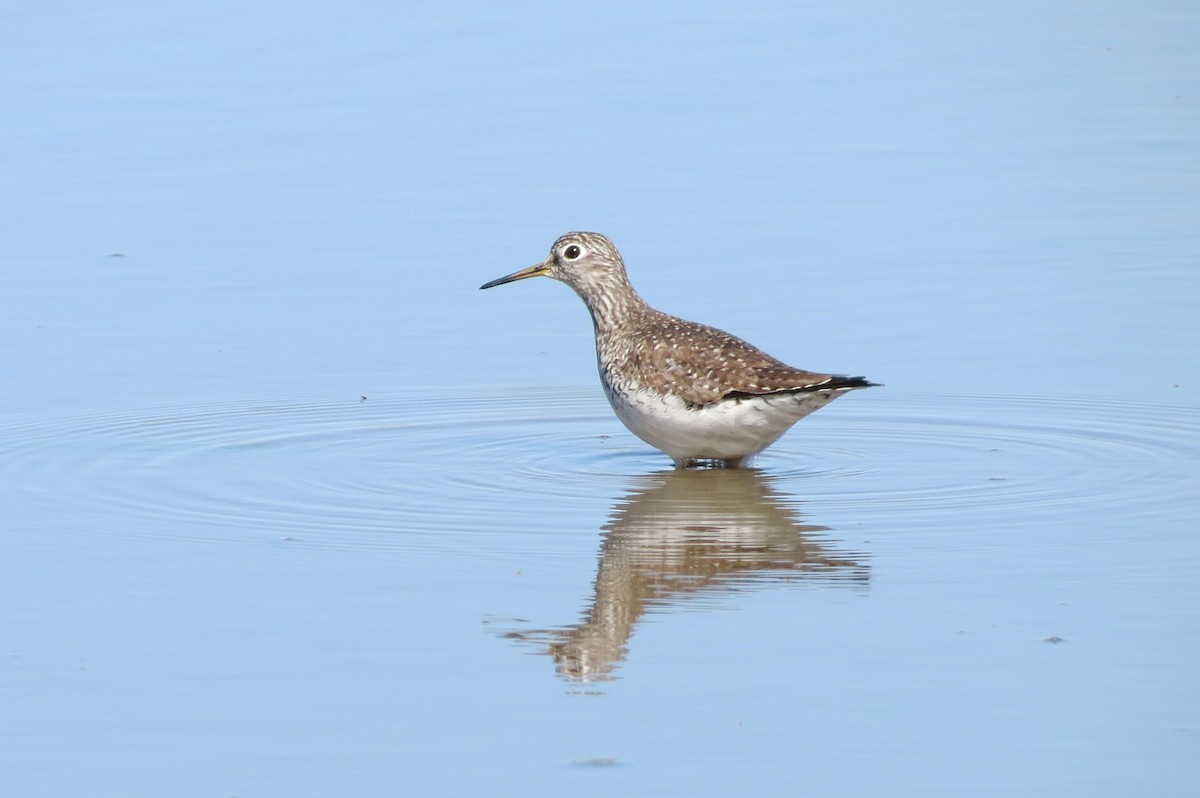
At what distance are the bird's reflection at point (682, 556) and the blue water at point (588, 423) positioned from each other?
3 cm

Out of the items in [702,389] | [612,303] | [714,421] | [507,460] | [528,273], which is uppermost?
[528,273]

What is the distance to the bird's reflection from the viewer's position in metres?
7.62

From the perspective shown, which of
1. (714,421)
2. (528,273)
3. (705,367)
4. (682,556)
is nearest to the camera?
(682,556)

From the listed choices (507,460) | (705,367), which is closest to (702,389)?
(705,367)

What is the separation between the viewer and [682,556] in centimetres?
890

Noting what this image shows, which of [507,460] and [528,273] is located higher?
[528,273]

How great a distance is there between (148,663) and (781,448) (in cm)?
478

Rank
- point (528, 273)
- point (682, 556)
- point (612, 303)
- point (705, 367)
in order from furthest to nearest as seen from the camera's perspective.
Answer: 1. point (528, 273)
2. point (612, 303)
3. point (705, 367)
4. point (682, 556)

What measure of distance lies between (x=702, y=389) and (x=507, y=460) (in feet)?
3.22

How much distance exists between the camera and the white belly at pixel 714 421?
413 inches

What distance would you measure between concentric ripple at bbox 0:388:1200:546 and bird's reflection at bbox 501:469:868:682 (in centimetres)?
21

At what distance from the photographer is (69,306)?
44.1 ft

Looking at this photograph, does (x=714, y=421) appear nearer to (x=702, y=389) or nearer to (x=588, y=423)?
(x=702, y=389)

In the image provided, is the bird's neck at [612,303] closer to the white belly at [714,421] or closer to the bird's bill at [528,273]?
the bird's bill at [528,273]
